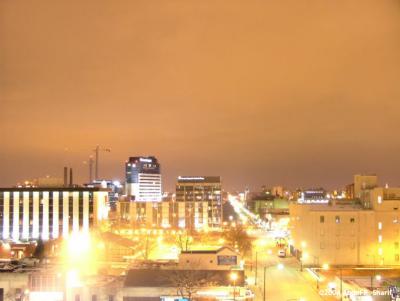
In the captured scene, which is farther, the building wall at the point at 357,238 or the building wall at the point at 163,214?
the building wall at the point at 163,214

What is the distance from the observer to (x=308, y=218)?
28359 mm

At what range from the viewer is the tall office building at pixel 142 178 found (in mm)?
103125

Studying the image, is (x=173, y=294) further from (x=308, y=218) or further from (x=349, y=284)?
(x=308, y=218)

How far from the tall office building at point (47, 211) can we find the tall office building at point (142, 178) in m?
59.9

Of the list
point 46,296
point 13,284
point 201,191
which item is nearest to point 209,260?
point 46,296

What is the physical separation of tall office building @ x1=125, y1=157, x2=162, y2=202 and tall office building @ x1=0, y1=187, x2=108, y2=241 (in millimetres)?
59945

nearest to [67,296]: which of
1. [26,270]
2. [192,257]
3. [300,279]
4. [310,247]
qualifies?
[26,270]

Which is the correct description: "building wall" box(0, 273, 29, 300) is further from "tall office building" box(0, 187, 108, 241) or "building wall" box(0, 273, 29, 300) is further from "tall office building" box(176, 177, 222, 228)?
"tall office building" box(176, 177, 222, 228)

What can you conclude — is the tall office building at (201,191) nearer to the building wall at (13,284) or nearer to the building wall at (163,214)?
the building wall at (163,214)

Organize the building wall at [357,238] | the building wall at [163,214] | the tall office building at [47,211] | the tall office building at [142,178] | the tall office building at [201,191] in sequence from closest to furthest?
the building wall at [357,238] → the tall office building at [47,211] → the building wall at [163,214] → the tall office building at [201,191] → the tall office building at [142,178]

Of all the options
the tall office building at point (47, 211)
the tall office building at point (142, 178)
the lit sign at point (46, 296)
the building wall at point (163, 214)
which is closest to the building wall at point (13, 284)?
the lit sign at point (46, 296)

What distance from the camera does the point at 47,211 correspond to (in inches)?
1636

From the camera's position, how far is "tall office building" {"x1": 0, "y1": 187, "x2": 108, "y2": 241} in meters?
41.2

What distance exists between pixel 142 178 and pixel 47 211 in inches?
2436
